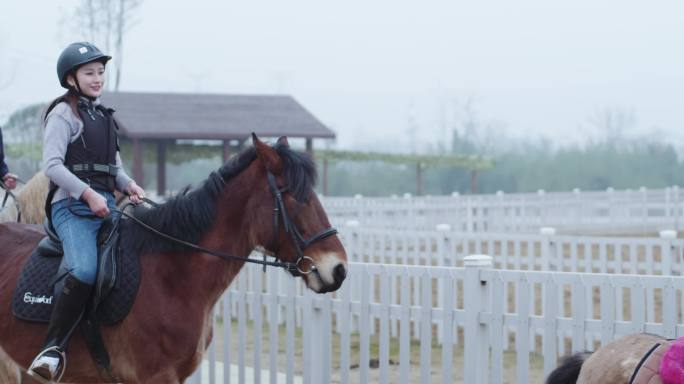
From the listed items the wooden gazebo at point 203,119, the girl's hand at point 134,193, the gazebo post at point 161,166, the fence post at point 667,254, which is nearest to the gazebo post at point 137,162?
the wooden gazebo at point 203,119

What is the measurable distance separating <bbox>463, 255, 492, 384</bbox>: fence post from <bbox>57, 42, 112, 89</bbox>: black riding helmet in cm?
276

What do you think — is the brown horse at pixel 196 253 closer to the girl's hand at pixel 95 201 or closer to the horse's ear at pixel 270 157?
the horse's ear at pixel 270 157

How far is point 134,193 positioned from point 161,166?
1012 inches

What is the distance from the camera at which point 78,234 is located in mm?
5473

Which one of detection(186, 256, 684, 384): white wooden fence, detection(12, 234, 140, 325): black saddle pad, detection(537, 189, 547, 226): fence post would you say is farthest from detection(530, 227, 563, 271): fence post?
detection(537, 189, 547, 226): fence post

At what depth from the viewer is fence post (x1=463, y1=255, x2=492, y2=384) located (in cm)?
657

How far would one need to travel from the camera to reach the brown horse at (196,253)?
534 cm

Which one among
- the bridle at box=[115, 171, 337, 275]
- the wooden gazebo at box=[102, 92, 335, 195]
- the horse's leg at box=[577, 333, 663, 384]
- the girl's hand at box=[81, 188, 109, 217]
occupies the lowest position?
the horse's leg at box=[577, 333, 663, 384]

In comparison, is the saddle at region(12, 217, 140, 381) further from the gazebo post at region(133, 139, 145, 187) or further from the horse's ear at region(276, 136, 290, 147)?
the gazebo post at region(133, 139, 145, 187)

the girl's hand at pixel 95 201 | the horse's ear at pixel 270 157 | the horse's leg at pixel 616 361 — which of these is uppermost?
the horse's ear at pixel 270 157

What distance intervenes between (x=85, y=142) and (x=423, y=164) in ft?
125

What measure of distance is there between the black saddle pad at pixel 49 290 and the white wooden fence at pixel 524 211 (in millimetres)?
16546

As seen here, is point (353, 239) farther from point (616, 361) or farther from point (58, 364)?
point (616, 361)

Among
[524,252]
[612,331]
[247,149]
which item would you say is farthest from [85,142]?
[524,252]
